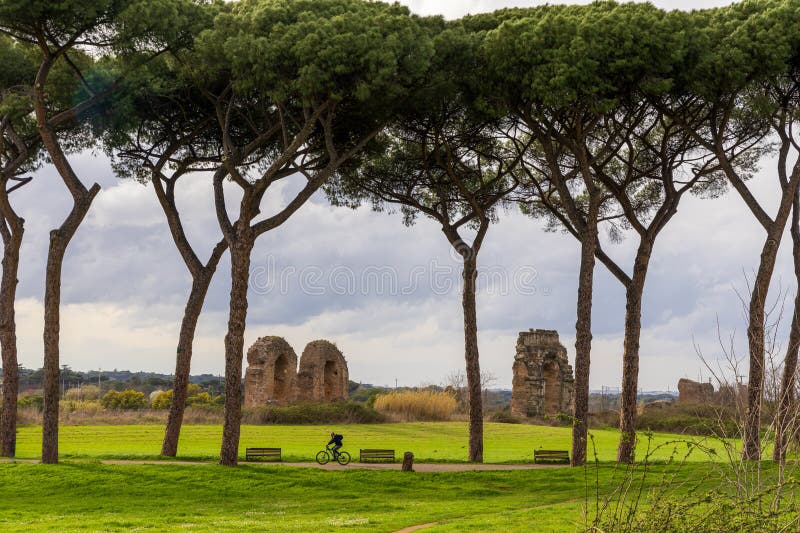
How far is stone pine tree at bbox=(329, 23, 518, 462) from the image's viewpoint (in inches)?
763

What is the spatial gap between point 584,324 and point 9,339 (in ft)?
42.7

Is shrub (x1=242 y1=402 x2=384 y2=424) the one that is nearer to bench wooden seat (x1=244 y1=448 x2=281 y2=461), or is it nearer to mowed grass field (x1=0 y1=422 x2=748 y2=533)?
mowed grass field (x1=0 y1=422 x2=748 y2=533)

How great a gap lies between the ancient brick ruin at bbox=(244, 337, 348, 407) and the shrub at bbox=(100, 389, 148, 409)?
746 cm

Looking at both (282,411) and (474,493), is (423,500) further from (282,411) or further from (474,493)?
(282,411)

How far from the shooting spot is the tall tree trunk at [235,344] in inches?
706

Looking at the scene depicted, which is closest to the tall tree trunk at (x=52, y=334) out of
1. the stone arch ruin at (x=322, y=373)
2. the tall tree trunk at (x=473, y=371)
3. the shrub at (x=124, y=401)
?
the tall tree trunk at (x=473, y=371)

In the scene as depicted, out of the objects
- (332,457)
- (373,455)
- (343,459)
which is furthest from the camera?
(373,455)

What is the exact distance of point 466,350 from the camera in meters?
21.1

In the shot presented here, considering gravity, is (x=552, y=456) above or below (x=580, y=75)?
below

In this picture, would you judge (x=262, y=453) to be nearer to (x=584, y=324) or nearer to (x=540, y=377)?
(x=584, y=324)

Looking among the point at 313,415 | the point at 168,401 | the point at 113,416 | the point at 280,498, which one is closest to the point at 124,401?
the point at 168,401

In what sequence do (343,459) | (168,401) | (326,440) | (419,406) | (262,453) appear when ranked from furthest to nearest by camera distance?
(168,401), (419,406), (326,440), (262,453), (343,459)

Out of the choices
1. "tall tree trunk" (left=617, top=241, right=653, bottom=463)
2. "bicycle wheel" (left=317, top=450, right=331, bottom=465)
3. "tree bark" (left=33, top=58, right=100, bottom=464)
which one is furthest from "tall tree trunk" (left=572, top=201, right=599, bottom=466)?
"tree bark" (left=33, top=58, right=100, bottom=464)

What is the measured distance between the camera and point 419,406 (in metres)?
38.0
